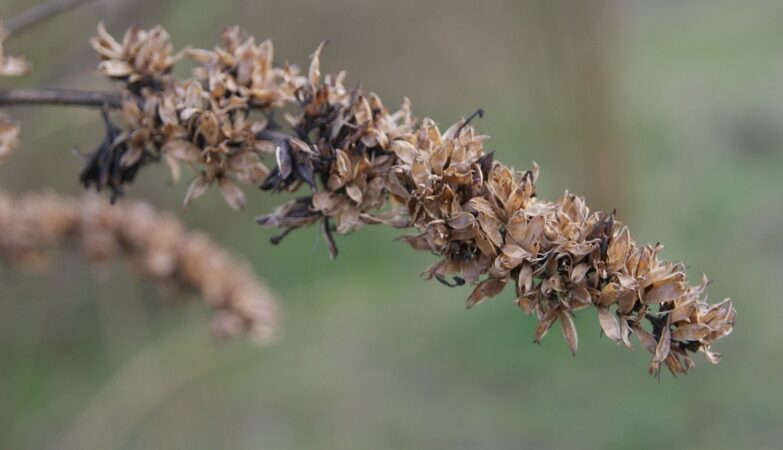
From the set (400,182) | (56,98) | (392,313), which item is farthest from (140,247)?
(392,313)

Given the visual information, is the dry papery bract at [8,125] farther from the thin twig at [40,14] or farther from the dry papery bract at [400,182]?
the thin twig at [40,14]

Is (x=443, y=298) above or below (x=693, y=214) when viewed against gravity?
below

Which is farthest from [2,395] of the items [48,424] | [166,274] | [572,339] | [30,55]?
[572,339]

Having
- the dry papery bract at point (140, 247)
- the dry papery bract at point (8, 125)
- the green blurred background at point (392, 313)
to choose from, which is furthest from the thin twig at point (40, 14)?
the green blurred background at point (392, 313)

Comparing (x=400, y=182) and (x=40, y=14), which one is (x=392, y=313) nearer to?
(x=40, y=14)

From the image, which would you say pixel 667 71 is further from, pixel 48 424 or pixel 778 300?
pixel 48 424

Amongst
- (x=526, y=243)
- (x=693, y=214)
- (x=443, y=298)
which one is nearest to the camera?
(x=526, y=243)
